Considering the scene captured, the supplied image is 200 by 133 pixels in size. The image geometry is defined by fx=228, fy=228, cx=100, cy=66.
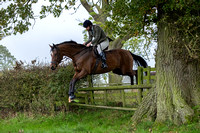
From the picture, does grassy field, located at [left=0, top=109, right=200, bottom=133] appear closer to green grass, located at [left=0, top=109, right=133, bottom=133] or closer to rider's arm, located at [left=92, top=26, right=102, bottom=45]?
green grass, located at [left=0, top=109, right=133, bottom=133]

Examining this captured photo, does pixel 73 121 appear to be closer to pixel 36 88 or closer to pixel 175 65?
pixel 36 88

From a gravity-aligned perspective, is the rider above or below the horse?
above

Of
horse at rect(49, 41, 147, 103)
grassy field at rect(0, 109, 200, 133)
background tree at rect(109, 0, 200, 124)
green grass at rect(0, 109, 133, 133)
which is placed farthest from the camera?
horse at rect(49, 41, 147, 103)

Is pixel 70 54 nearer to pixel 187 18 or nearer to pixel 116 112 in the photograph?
pixel 116 112

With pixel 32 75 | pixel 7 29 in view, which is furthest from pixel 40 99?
pixel 7 29

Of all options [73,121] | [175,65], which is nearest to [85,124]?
[73,121]

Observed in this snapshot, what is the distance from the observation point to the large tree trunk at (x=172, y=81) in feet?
20.6

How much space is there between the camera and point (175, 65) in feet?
21.5

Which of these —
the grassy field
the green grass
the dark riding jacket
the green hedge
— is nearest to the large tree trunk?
the grassy field

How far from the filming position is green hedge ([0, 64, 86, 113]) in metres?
9.22

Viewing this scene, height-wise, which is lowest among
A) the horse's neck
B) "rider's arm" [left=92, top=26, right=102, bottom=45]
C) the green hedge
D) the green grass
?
the green grass

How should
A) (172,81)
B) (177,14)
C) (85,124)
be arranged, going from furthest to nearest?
(85,124) < (177,14) < (172,81)

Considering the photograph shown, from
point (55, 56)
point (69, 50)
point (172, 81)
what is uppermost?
point (69, 50)

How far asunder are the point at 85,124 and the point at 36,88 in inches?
151
